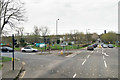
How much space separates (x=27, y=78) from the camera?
9461 millimetres

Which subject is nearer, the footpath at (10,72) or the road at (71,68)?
the footpath at (10,72)

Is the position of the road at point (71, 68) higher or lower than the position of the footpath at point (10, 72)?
lower

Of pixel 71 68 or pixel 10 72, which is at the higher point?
pixel 10 72

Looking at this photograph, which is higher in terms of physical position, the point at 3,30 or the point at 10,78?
the point at 3,30

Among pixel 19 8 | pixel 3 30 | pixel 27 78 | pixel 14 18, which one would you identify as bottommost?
pixel 27 78

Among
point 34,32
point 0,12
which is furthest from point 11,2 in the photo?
point 34,32

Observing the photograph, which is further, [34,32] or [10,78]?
[34,32]

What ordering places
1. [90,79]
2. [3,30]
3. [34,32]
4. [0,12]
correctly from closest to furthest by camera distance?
[90,79] < [0,12] < [3,30] < [34,32]

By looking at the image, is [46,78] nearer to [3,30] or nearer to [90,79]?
[90,79]

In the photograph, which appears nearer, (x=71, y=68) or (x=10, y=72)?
(x=10, y=72)

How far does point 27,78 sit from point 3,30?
12.8 m

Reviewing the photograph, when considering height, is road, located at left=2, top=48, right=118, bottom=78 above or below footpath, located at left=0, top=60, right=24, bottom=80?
below

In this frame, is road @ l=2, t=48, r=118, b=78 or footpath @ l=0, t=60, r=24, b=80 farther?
road @ l=2, t=48, r=118, b=78

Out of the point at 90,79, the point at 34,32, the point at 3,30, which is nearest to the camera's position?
the point at 90,79
